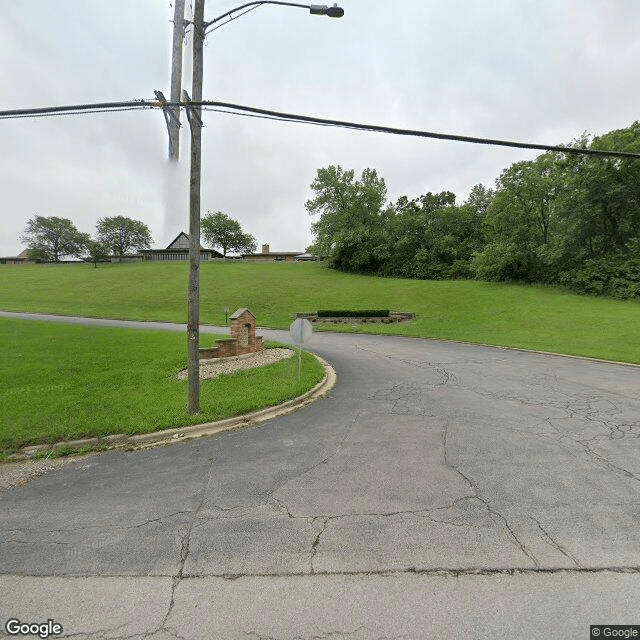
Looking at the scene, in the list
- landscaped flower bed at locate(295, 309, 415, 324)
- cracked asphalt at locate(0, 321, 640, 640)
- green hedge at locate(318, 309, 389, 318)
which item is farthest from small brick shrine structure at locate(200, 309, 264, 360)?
green hedge at locate(318, 309, 389, 318)

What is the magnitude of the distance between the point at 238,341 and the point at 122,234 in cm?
9986

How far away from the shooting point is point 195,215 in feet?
20.6

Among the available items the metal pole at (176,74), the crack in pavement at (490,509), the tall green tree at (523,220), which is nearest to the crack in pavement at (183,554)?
the crack in pavement at (490,509)

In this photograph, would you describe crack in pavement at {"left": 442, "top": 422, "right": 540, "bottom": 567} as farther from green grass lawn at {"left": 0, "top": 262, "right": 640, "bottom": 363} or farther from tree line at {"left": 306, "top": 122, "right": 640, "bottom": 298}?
tree line at {"left": 306, "top": 122, "right": 640, "bottom": 298}

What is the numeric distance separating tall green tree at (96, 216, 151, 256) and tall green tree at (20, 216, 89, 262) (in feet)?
19.6

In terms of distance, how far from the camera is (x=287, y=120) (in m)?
5.26

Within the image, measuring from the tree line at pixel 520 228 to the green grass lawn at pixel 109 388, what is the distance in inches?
1437

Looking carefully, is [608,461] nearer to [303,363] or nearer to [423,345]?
[303,363]

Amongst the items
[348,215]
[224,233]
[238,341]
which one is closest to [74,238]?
[224,233]

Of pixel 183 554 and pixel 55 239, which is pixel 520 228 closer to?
pixel 183 554

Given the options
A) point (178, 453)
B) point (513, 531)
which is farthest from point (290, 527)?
point (178, 453)

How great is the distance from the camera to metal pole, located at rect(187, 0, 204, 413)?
19.9ft

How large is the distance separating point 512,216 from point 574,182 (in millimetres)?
6493

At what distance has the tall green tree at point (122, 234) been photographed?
3580 inches
